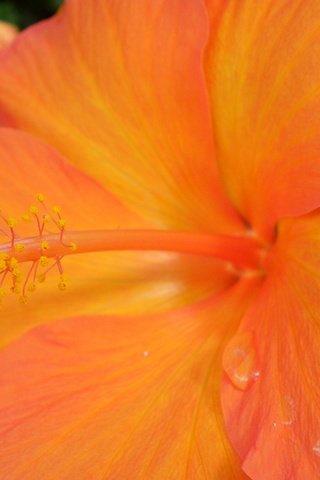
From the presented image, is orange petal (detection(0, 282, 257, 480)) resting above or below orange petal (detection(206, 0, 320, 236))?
below

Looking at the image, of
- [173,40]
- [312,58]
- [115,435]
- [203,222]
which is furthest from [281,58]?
[115,435]

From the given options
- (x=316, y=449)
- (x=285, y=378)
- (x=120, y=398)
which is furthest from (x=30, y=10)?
(x=316, y=449)

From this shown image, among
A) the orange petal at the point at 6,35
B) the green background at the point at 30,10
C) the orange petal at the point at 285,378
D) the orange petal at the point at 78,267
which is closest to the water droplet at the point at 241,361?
the orange petal at the point at 285,378

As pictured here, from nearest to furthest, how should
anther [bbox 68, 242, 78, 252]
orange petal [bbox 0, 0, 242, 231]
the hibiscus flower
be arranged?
the hibiscus flower, anther [bbox 68, 242, 78, 252], orange petal [bbox 0, 0, 242, 231]

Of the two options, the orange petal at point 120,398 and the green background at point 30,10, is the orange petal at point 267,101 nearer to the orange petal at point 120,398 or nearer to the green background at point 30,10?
the orange petal at point 120,398

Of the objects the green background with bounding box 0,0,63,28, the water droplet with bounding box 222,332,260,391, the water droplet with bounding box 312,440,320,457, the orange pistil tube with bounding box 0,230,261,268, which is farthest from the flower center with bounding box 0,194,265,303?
the green background with bounding box 0,0,63,28

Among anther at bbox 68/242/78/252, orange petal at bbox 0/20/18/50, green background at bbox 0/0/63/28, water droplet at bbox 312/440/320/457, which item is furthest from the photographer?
green background at bbox 0/0/63/28

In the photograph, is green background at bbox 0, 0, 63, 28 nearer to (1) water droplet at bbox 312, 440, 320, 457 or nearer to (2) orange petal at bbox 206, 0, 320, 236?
(2) orange petal at bbox 206, 0, 320, 236
